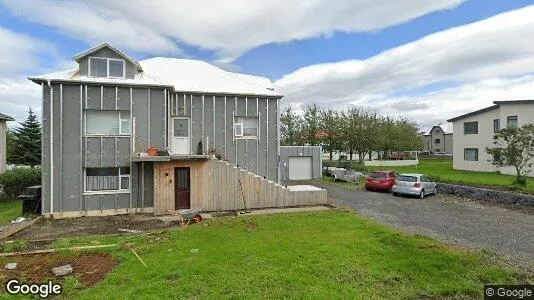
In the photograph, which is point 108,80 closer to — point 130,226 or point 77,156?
point 77,156

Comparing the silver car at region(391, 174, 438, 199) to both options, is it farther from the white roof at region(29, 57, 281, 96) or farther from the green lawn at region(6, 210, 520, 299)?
the green lawn at region(6, 210, 520, 299)

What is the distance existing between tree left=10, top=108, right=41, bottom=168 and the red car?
35.2m

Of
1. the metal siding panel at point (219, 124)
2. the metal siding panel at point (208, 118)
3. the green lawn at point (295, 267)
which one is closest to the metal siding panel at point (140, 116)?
the metal siding panel at point (208, 118)

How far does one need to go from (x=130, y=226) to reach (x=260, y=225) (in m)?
5.17

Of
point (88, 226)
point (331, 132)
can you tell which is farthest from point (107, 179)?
point (331, 132)

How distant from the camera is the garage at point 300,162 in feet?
102

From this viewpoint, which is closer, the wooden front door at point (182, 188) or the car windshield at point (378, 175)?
the wooden front door at point (182, 188)

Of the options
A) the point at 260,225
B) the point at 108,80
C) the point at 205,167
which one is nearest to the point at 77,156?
the point at 108,80

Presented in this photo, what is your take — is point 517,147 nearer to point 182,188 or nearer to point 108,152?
point 182,188

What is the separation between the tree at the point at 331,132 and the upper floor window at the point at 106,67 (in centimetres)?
3034

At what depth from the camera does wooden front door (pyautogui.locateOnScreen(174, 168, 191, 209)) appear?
621 inches

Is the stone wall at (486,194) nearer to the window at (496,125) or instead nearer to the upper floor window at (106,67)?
the window at (496,125)

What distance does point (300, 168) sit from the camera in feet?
104

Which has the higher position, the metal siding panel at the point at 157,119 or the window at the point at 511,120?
the window at the point at 511,120
